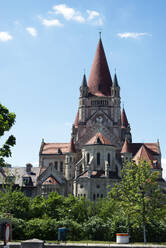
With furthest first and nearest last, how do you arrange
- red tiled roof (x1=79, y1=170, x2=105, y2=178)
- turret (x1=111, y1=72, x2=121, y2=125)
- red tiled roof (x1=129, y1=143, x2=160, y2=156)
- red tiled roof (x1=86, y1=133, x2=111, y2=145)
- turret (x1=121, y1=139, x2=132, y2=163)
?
turret (x1=111, y1=72, x2=121, y2=125), red tiled roof (x1=129, y1=143, x2=160, y2=156), turret (x1=121, y1=139, x2=132, y2=163), red tiled roof (x1=86, y1=133, x2=111, y2=145), red tiled roof (x1=79, y1=170, x2=105, y2=178)

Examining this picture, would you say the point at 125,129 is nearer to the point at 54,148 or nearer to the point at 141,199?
the point at 54,148

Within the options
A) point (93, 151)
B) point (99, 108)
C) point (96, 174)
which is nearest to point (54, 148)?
point (99, 108)

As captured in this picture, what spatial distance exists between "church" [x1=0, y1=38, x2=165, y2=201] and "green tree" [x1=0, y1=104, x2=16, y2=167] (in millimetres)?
37282

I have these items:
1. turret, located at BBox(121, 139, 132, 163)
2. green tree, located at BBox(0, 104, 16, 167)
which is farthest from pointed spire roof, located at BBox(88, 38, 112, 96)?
green tree, located at BBox(0, 104, 16, 167)

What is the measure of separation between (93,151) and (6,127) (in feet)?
147

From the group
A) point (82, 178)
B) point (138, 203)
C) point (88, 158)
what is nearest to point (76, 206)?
point (138, 203)

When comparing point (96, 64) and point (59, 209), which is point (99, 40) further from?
point (59, 209)

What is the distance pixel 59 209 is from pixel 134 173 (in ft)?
43.9

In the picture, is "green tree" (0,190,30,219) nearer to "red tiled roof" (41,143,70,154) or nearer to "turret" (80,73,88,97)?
"red tiled roof" (41,143,70,154)

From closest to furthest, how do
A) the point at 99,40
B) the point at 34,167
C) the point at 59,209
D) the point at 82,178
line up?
the point at 59,209 < the point at 82,178 < the point at 34,167 < the point at 99,40

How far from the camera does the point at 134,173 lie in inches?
1769

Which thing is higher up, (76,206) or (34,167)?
(34,167)

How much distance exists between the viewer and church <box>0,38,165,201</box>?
70875 mm

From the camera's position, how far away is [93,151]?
2921 inches
